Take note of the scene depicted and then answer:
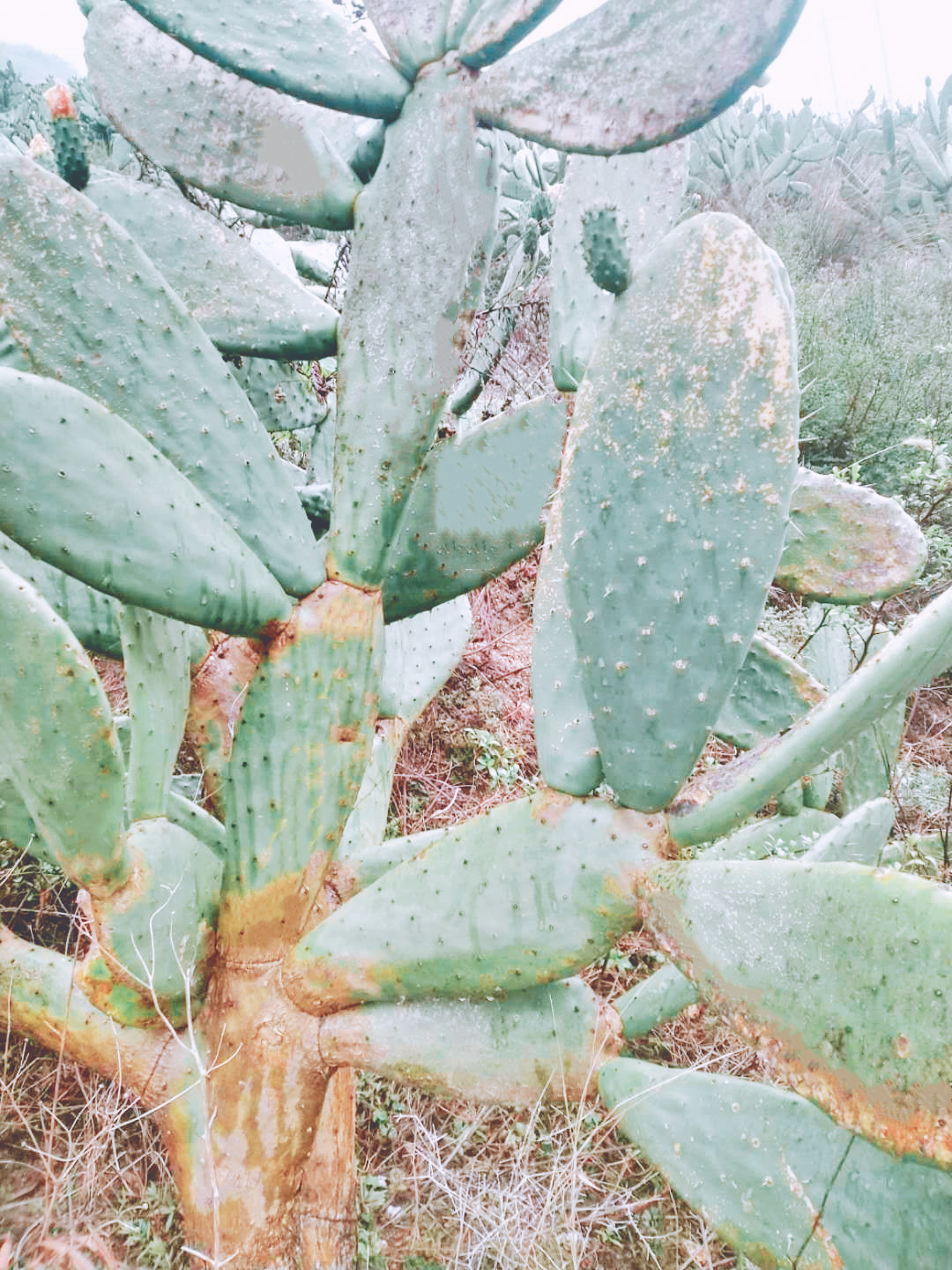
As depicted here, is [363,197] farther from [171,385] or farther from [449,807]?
[449,807]

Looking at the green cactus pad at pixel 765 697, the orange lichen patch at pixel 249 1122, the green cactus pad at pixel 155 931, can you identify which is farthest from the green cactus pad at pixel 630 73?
the orange lichen patch at pixel 249 1122

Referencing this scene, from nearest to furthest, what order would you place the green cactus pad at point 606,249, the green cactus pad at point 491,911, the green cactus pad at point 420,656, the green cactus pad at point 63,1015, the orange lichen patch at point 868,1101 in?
the orange lichen patch at point 868,1101
the green cactus pad at point 606,249
the green cactus pad at point 491,911
the green cactus pad at point 63,1015
the green cactus pad at point 420,656

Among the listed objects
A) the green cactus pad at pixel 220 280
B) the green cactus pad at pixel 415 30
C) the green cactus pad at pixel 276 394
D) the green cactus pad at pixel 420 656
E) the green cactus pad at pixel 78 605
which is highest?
the green cactus pad at pixel 415 30

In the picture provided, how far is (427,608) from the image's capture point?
1.28 meters

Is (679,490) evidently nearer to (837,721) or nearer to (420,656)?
(837,721)

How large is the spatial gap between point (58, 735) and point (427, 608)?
0.57 meters

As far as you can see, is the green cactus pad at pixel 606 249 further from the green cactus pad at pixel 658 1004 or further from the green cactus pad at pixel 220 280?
the green cactus pad at pixel 658 1004

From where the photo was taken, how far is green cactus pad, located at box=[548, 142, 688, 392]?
128 centimetres

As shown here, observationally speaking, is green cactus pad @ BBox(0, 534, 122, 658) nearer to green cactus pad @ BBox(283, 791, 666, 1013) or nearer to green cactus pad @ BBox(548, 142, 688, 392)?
green cactus pad @ BBox(283, 791, 666, 1013)

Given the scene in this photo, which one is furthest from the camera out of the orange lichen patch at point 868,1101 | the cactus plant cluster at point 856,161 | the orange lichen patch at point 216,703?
the cactus plant cluster at point 856,161

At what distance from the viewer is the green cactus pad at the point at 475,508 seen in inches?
48.1

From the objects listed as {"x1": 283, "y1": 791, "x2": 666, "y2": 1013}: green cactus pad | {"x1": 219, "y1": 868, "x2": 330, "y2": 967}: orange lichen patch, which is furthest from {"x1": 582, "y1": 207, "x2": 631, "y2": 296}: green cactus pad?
{"x1": 219, "y1": 868, "x2": 330, "y2": 967}: orange lichen patch

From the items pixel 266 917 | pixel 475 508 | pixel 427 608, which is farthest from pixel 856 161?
pixel 266 917

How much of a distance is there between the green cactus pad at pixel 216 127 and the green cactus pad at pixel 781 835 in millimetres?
1127
